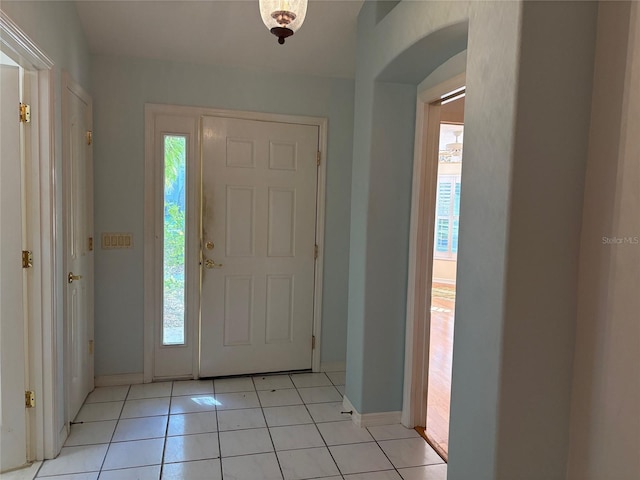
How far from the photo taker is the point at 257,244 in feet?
11.1

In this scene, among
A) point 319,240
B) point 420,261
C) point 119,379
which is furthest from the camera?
point 319,240

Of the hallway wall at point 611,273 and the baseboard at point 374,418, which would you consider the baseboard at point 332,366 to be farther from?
the hallway wall at point 611,273

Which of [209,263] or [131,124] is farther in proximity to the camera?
[209,263]

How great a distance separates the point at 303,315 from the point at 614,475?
236cm

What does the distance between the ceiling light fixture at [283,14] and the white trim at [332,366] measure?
8.40 feet

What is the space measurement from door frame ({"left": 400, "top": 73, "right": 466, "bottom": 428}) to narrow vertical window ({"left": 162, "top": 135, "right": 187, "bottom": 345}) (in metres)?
1.65

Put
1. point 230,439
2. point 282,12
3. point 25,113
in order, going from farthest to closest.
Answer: point 230,439 < point 25,113 < point 282,12

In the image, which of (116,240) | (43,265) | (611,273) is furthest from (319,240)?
(611,273)

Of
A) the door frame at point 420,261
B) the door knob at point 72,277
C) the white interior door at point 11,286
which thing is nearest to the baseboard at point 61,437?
the white interior door at point 11,286

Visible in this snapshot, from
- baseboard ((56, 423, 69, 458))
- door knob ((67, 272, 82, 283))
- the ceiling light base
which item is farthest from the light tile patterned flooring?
the ceiling light base

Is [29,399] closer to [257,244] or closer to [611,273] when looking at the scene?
[257,244]

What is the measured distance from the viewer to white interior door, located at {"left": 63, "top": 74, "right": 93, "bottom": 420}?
2.45 metres

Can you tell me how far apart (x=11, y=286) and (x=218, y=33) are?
6.32 feet

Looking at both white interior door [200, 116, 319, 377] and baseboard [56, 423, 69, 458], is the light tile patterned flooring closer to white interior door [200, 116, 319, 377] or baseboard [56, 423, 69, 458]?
baseboard [56, 423, 69, 458]
